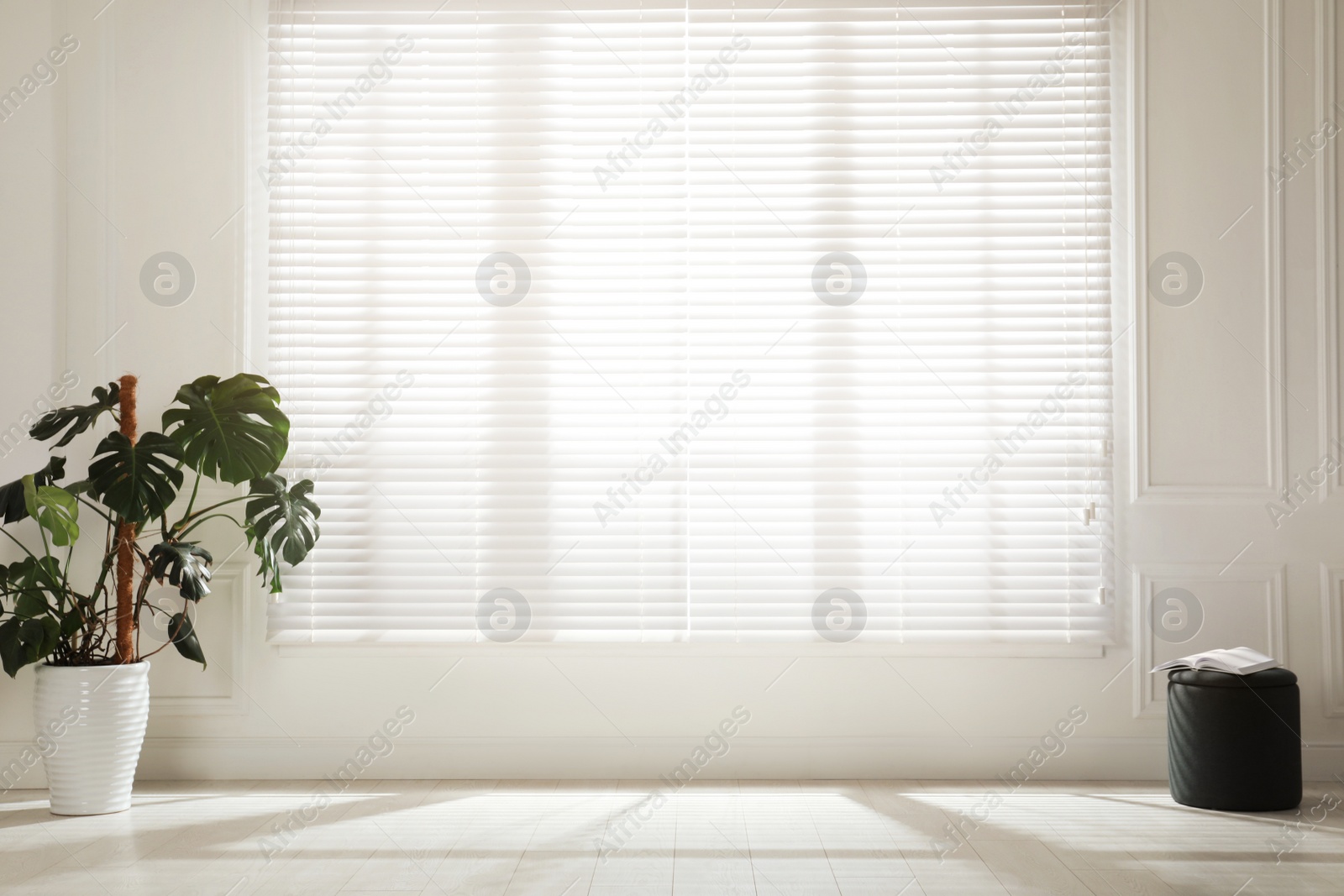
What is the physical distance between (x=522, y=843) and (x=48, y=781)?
5.19 ft

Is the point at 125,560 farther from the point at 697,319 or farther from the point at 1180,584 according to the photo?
the point at 1180,584

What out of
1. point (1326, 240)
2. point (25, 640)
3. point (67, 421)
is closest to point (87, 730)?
point (25, 640)

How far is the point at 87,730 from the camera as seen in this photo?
2947 millimetres

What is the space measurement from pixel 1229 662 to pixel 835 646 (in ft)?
4.06

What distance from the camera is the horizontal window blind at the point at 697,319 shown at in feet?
11.1

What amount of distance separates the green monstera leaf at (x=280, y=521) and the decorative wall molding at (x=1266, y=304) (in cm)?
285

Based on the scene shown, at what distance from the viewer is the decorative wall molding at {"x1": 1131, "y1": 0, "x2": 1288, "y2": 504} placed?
3355 mm

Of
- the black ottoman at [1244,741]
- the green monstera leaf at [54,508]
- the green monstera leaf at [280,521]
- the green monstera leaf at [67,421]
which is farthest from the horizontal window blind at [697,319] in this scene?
the green monstera leaf at [54,508]

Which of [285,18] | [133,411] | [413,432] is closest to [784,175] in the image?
[413,432]

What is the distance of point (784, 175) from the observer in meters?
3.42

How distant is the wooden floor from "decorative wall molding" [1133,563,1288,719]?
33 cm

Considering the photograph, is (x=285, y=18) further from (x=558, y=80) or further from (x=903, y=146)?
(x=903, y=146)

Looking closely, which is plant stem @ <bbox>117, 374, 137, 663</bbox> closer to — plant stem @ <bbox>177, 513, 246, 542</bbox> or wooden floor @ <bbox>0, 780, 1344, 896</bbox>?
plant stem @ <bbox>177, 513, 246, 542</bbox>

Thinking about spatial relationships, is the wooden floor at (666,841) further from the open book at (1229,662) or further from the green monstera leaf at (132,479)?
the green monstera leaf at (132,479)
